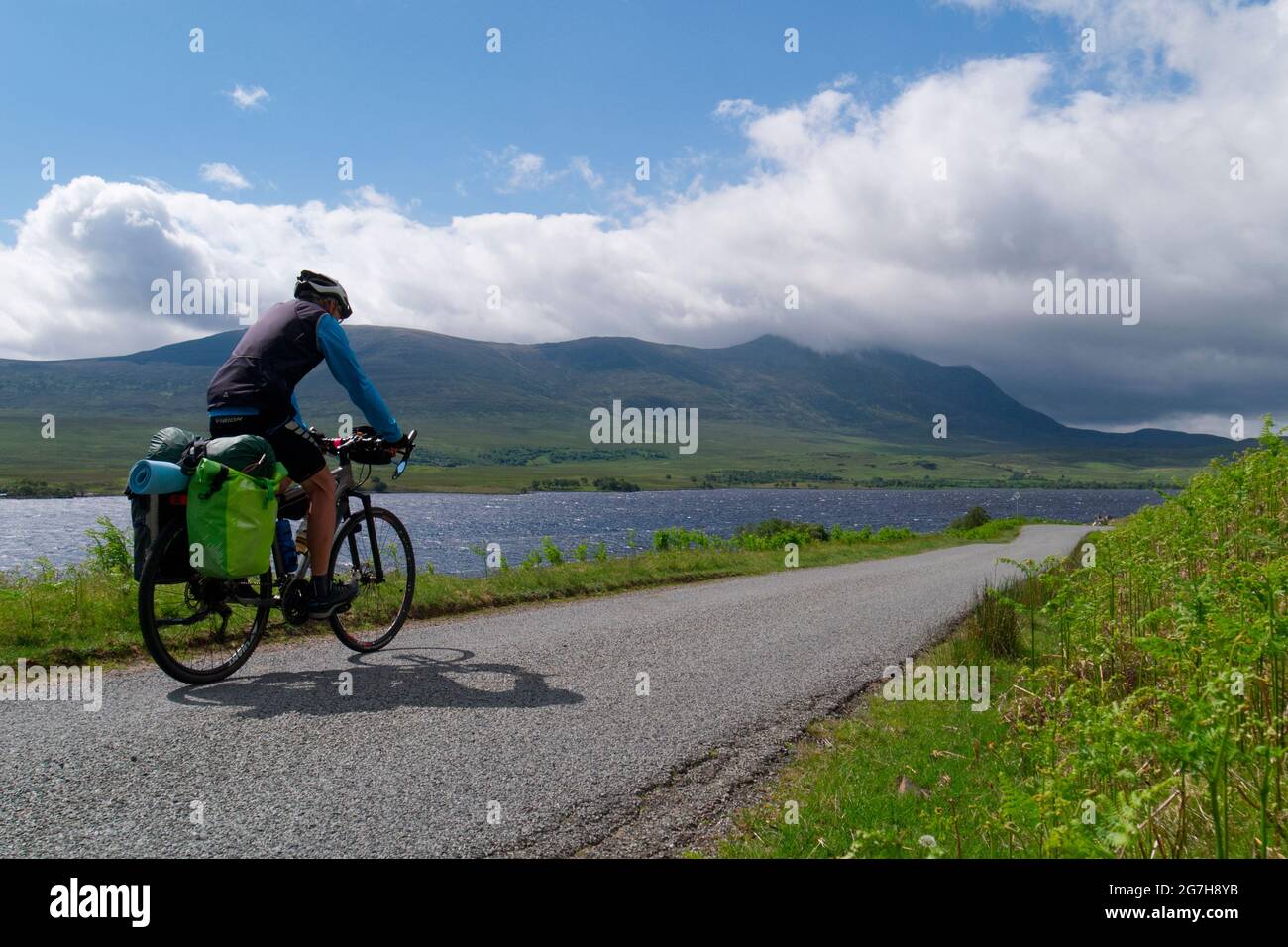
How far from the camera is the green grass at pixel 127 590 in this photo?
739cm

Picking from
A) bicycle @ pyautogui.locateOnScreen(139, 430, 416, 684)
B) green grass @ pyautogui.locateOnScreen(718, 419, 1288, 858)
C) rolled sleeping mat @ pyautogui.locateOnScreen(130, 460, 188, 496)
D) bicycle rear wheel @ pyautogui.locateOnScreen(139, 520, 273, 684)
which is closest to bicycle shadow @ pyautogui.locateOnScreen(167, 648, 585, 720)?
bicycle rear wheel @ pyautogui.locateOnScreen(139, 520, 273, 684)

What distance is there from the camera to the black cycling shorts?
21.1 ft

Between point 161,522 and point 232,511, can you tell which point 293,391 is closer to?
point 232,511

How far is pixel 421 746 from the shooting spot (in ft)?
16.8

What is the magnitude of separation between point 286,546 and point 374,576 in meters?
1.44

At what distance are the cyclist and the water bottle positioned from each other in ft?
0.49

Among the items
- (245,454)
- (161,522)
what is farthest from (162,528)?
(245,454)

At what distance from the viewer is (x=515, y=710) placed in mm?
6047

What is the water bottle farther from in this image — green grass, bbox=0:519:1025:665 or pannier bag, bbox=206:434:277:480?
green grass, bbox=0:519:1025:665

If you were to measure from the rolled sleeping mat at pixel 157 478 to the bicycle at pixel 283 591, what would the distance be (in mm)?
324
